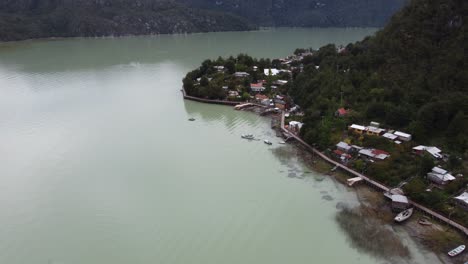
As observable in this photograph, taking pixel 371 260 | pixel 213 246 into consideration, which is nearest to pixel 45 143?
pixel 213 246

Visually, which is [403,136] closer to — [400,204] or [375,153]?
[375,153]

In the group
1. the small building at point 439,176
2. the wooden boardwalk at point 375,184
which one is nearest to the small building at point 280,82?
the wooden boardwalk at point 375,184

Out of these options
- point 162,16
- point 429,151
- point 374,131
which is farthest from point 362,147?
point 162,16

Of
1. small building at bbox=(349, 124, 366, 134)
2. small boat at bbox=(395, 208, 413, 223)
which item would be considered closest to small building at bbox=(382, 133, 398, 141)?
small building at bbox=(349, 124, 366, 134)

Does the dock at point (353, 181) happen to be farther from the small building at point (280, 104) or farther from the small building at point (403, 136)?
the small building at point (280, 104)

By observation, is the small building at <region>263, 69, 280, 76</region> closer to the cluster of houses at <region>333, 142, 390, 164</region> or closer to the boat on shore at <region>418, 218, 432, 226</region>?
the cluster of houses at <region>333, 142, 390, 164</region>

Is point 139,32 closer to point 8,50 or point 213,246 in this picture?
point 8,50
